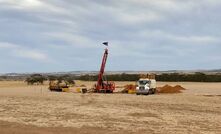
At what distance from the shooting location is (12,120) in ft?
62.4

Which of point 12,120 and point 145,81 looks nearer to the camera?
point 12,120

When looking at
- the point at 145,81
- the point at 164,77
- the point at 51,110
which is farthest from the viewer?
the point at 164,77

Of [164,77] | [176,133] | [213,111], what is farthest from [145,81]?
[164,77]

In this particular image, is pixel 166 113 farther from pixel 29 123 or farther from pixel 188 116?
pixel 29 123

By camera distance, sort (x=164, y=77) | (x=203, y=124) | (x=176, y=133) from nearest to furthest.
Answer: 1. (x=176, y=133)
2. (x=203, y=124)
3. (x=164, y=77)

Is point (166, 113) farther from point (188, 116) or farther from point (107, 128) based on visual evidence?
point (107, 128)

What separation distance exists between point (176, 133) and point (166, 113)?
6.51 m

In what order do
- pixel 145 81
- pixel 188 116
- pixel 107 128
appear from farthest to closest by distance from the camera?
pixel 145 81 → pixel 188 116 → pixel 107 128

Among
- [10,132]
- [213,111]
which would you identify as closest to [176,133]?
[10,132]

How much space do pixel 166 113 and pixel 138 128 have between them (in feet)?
18.5

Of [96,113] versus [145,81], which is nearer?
[96,113]

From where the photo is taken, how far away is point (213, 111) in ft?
76.9

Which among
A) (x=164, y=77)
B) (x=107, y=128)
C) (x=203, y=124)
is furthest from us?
(x=164, y=77)

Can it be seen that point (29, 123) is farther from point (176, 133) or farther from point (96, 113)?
point (176, 133)
